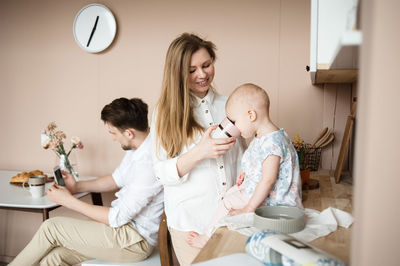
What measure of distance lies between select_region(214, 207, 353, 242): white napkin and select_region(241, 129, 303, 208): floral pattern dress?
103mm

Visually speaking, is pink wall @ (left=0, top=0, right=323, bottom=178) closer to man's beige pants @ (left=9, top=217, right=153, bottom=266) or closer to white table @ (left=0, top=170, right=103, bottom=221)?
white table @ (left=0, top=170, right=103, bottom=221)

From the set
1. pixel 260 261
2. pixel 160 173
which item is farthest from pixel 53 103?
pixel 260 261

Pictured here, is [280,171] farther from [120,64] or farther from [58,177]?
[120,64]

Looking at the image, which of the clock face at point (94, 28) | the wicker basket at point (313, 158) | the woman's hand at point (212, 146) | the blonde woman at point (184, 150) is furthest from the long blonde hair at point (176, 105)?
the clock face at point (94, 28)

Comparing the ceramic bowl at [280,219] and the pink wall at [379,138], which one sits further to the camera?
the ceramic bowl at [280,219]

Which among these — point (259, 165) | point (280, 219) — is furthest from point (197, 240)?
point (280, 219)

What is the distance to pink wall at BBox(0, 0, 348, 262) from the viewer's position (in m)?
2.72

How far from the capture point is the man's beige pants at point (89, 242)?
6.73 ft

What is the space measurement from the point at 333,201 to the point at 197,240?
0.58 meters

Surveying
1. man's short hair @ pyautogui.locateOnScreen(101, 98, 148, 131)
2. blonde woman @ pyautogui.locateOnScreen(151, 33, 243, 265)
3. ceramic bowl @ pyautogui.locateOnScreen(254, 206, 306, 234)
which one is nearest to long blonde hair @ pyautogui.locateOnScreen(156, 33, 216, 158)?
blonde woman @ pyautogui.locateOnScreen(151, 33, 243, 265)

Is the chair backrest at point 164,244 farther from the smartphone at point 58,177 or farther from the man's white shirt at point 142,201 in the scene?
the smartphone at point 58,177

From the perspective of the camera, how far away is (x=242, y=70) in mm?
2822

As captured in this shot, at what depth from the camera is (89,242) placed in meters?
2.06

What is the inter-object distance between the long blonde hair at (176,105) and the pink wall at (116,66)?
1.21m
